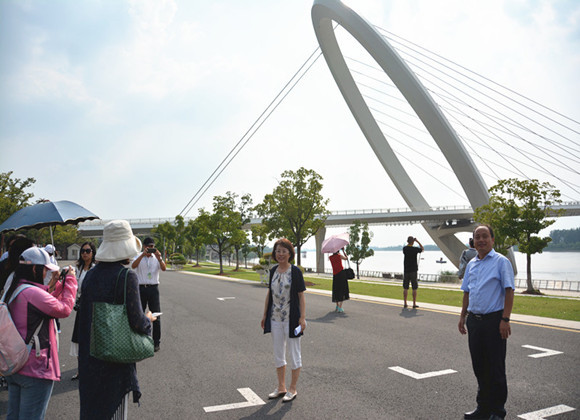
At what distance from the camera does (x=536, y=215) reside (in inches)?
947

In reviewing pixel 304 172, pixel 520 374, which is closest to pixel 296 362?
pixel 520 374

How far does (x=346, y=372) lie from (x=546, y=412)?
94.1 inches

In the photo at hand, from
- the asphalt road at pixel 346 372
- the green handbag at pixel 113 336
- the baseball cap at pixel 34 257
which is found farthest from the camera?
the asphalt road at pixel 346 372

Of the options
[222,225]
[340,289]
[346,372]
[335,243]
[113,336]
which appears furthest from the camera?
[222,225]

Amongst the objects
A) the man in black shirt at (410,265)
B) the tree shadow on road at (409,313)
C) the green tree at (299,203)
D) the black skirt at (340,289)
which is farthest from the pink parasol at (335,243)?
the green tree at (299,203)

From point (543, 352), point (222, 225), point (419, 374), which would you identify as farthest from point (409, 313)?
point (222, 225)

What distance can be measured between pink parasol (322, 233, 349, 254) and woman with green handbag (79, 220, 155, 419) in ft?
31.7

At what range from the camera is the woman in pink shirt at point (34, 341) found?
3.12 meters

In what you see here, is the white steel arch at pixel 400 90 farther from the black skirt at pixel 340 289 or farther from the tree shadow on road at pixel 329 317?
the tree shadow on road at pixel 329 317

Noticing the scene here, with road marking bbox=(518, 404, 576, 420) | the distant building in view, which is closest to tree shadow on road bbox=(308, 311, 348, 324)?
road marking bbox=(518, 404, 576, 420)

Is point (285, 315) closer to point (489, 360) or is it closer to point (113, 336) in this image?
point (489, 360)

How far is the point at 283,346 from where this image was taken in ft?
16.8

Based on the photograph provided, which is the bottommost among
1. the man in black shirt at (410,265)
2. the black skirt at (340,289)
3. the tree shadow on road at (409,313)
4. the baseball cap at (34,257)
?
the tree shadow on road at (409,313)

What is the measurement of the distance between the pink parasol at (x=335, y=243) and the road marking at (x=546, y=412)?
8.03 m
